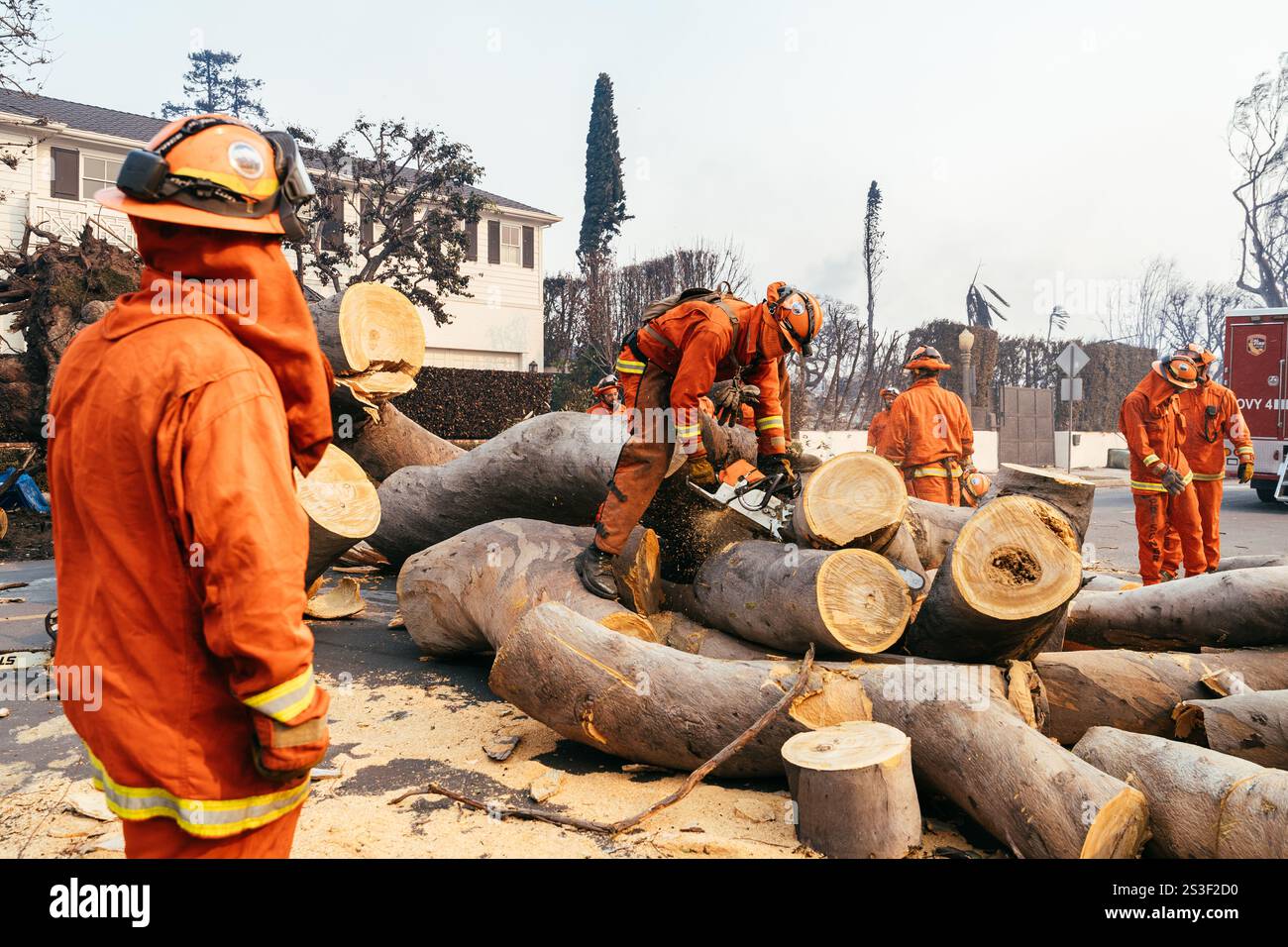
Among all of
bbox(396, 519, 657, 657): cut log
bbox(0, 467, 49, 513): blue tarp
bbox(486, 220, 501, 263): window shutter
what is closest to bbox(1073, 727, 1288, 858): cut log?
bbox(396, 519, 657, 657): cut log

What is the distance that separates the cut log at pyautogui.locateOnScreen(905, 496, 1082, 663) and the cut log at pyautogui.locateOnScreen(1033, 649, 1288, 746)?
8.0 inches

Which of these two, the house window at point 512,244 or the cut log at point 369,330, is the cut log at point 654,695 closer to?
the cut log at point 369,330

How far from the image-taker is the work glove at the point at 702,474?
5.14m

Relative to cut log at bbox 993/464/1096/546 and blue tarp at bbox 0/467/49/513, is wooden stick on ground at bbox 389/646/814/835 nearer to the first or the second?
cut log at bbox 993/464/1096/546

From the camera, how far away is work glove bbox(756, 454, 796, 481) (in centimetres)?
523

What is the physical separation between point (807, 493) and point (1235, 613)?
209 cm

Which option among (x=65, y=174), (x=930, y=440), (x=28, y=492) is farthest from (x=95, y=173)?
(x=930, y=440)

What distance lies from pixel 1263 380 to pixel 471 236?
21.8 meters

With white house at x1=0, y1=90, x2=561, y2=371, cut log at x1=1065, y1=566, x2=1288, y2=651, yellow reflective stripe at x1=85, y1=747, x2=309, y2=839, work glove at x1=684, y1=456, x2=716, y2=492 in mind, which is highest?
white house at x1=0, y1=90, x2=561, y2=371

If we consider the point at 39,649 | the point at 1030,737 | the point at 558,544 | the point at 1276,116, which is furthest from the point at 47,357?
the point at 1276,116

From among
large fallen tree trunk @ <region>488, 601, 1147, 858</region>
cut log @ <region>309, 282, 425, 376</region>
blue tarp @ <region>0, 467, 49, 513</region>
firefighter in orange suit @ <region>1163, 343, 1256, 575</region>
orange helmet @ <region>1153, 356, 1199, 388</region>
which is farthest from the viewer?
blue tarp @ <region>0, 467, 49, 513</region>

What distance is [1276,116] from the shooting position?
38.0 m

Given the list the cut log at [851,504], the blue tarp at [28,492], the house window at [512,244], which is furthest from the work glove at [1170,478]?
the house window at [512,244]
